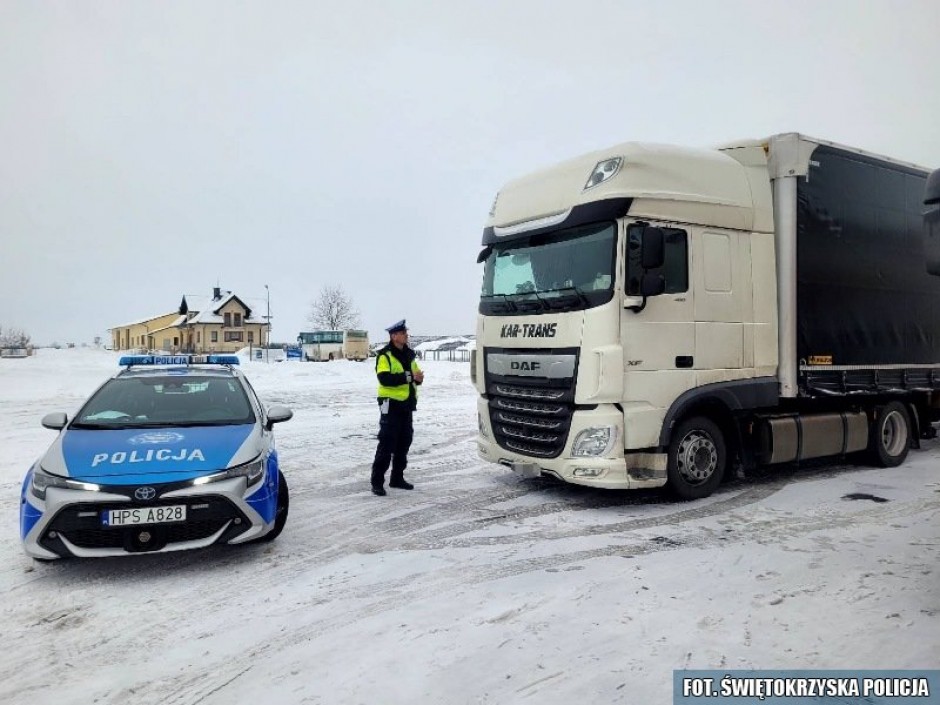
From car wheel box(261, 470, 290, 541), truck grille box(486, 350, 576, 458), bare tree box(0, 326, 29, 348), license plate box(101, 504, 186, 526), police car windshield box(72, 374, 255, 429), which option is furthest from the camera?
bare tree box(0, 326, 29, 348)

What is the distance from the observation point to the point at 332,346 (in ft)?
182

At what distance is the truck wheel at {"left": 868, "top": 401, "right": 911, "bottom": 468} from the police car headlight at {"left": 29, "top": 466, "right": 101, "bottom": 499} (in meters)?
8.78

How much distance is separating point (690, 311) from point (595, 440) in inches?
65.8

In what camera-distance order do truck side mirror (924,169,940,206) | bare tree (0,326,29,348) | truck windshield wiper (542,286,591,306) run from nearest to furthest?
truck side mirror (924,169,940,206), truck windshield wiper (542,286,591,306), bare tree (0,326,29,348)

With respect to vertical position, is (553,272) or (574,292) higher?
(553,272)

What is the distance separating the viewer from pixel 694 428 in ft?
21.9

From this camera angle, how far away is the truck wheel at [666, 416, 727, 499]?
6574 mm

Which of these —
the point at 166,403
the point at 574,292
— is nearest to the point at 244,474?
the point at 166,403

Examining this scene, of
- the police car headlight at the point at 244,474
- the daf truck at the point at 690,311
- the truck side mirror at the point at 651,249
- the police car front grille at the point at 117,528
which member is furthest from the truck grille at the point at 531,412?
the police car front grille at the point at 117,528

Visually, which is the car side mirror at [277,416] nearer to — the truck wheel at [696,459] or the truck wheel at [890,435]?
the truck wheel at [696,459]

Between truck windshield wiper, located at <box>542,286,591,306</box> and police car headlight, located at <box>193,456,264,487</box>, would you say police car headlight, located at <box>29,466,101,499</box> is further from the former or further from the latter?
truck windshield wiper, located at <box>542,286,591,306</box>

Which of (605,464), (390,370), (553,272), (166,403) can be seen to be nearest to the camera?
(166,403)

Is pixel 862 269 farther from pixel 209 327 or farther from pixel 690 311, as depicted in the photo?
pixel 209 327

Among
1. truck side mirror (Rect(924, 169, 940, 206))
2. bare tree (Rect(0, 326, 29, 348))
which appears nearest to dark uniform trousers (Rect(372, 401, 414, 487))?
truck side mirror (Rect(924, 169, 940, 206))
